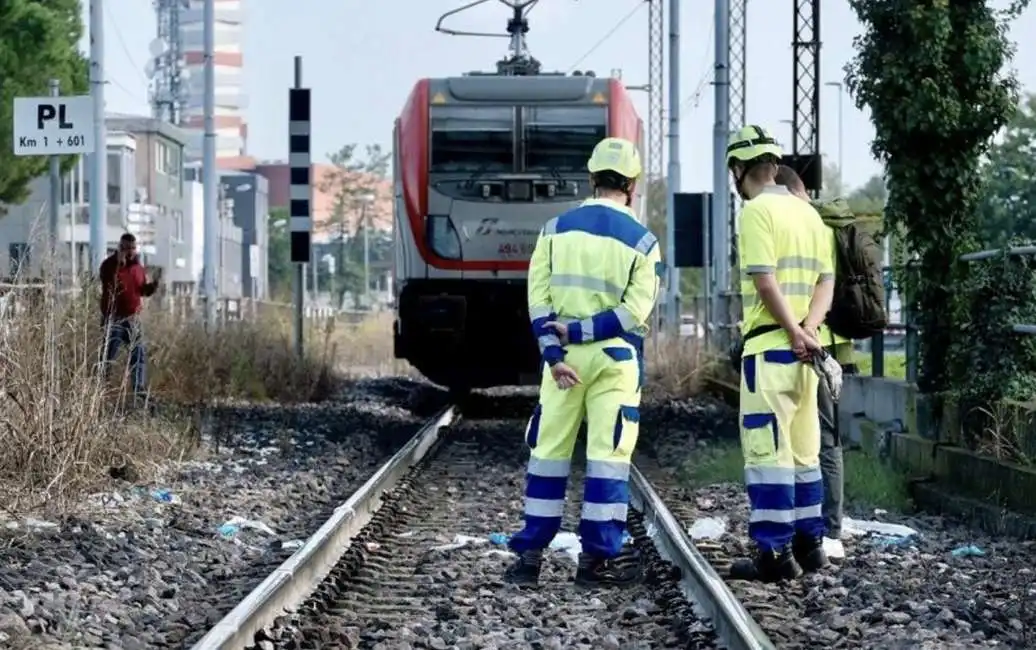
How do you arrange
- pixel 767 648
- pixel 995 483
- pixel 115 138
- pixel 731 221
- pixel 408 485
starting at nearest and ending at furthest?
1. pixel 767 648
2. pixel 995 483
3. pixel 408 485
4. pixel 731 221
5. pixel 115 138

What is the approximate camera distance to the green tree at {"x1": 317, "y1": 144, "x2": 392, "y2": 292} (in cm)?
11194

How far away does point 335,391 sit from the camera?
26.0 metres

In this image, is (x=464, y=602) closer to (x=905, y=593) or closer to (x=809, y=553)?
(x=809, y=553)

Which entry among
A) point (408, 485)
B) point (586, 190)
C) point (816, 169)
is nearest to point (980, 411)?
point (408, 485)

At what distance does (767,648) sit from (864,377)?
962 cm

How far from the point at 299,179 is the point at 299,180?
2 cm

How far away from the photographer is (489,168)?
61.0 feet

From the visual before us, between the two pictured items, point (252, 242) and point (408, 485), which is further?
point (252, 242)

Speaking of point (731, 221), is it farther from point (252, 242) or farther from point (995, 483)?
point (252, 242)

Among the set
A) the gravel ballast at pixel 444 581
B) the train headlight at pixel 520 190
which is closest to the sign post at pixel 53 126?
the train headlight at pixel 520 190

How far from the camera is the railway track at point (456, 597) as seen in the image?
7258mm

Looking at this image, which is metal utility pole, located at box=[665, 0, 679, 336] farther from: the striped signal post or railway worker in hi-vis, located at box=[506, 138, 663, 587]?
railway worker in hi-vis, located at box=[506, 138, 663, 587]

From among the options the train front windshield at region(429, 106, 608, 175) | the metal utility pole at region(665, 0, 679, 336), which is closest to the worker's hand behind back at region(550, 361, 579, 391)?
the train front windshield at region(429, 106, 608, 175)

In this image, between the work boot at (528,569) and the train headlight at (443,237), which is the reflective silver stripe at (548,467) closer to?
the work boot at (528,569)
